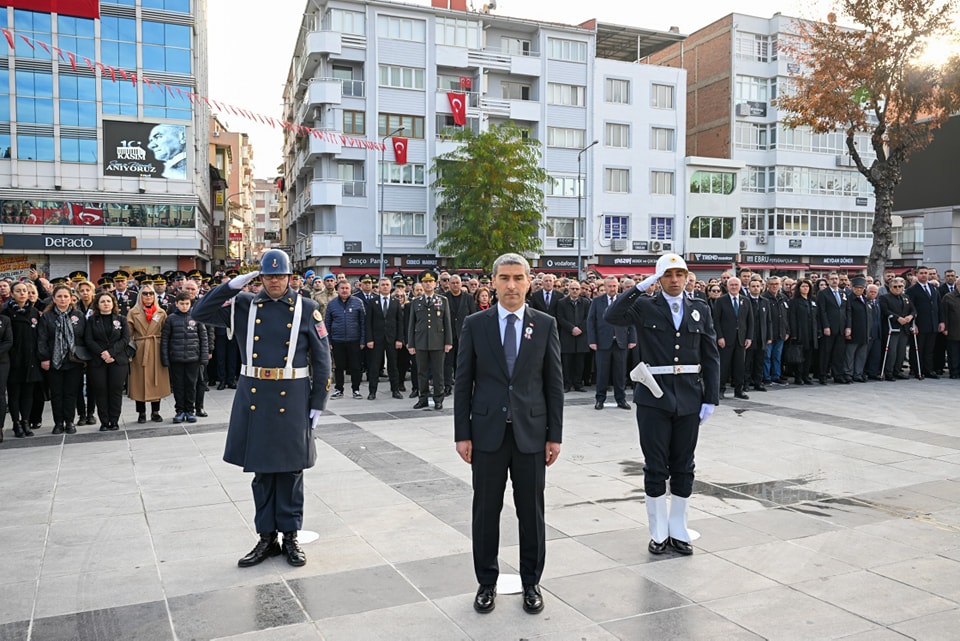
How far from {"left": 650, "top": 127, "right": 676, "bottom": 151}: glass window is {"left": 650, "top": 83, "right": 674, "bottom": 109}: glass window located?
1.61 meters

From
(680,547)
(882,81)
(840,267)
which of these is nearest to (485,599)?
(680,547)

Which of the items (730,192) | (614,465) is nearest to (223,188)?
(730,192)

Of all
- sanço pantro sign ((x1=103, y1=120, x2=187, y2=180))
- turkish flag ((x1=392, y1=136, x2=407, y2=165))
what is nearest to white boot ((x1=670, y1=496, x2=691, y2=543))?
turkish flag ((x1=392, y1=136, x2=407, y2=165))

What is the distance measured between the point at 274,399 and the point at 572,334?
400 inches

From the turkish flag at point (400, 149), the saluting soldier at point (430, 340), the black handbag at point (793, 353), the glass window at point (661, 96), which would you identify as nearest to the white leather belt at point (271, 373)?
the saluting soldier at point (430, 340)

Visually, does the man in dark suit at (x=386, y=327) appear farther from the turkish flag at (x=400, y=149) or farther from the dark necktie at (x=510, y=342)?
the turkish flag at (x=400, y=149)

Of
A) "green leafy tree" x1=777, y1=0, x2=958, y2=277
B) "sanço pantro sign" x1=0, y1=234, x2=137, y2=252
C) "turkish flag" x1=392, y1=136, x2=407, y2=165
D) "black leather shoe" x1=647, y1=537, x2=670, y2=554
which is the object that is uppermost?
"turkish flag" x1=392, y1=136, x2=407, y2=165

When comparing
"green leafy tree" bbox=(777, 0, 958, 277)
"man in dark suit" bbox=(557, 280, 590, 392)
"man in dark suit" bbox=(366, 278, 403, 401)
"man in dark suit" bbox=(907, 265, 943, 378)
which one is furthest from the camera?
"green leafy tree" bbox=(777, 0, 958, 277)

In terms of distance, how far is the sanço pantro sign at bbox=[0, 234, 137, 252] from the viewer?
4281 centimetres

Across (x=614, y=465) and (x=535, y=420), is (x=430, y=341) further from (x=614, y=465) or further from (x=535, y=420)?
(x=535, y=420)

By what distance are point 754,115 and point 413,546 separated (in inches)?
2211

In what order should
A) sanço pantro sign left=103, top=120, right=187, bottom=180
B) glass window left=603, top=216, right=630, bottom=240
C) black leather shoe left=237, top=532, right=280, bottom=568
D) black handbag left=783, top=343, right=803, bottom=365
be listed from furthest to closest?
glass window left=603, top=216, right=630, bottom=240, sanço pantro sign left=103, top=120, right=187, bottom=180, black handbag left=783, top=343, right=803, bottom=365, black leather shoe left=237, top=532, right=280, bottom=568

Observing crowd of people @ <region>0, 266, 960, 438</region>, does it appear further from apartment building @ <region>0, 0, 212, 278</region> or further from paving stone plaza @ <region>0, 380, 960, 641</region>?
apartment building @ <region>0, 0, 212, 278</region>

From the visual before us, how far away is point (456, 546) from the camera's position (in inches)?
234
